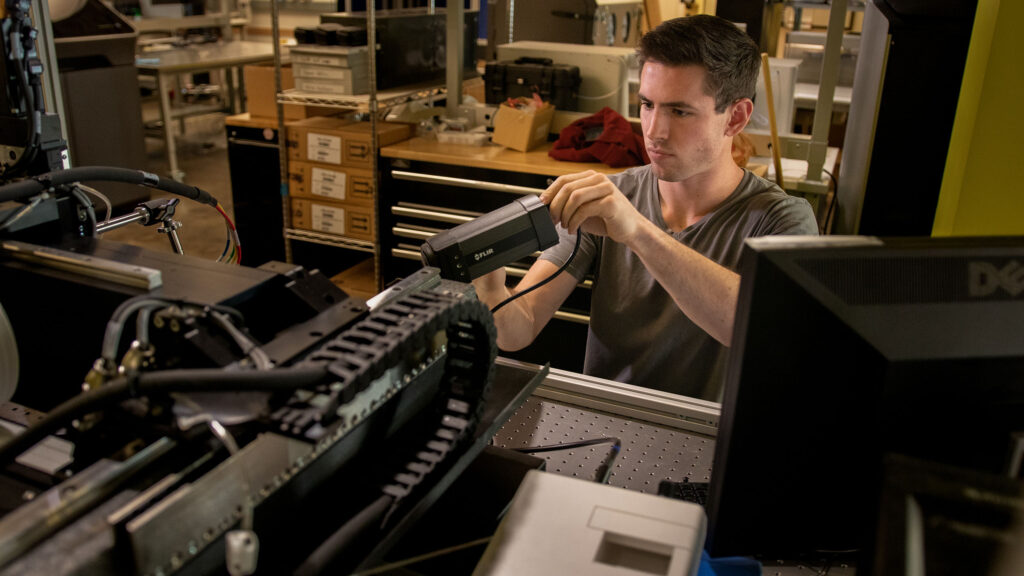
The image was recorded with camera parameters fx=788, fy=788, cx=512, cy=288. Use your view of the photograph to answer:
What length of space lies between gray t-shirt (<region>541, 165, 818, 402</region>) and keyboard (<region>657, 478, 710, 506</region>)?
551mm

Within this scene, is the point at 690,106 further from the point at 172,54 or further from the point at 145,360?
the point at 172,54

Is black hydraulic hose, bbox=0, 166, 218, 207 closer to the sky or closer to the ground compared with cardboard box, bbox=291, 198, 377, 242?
closer to the sky

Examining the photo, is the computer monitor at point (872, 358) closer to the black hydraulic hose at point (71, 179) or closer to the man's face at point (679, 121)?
the black hydraulic hose at point (71, 179)

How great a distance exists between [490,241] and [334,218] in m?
2.04

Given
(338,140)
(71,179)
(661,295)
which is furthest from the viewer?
(338,140)

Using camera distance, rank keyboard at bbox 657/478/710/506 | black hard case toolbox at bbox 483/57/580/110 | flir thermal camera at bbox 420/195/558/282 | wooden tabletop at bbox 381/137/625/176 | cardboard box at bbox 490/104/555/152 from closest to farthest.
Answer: keyboard at bbox 657/478/710/506, flir thermal camera at bbox 420/195/558/282, wooden tabletop at bbox 381/137/625/176, cardboard box at bbox 490/104/555/152, black hard case toolbox at bbox 483/57/580/110

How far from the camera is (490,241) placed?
1132 mm

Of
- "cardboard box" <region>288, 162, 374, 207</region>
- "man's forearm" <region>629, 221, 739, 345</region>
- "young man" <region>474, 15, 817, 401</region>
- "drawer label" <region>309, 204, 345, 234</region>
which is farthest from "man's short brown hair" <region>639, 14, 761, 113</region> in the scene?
"drawer label" <region>309, 204, 345, 234</region>

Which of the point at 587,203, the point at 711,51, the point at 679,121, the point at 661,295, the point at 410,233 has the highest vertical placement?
the point at 711,51

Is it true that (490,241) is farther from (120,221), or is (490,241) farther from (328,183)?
(328,183)

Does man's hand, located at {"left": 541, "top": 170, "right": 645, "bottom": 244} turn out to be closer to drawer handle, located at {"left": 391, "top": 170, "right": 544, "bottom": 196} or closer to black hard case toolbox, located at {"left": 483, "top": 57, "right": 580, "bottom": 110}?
drawer handle, located at {"left": 391, "top": 170, "right": 544, "bottom": 196}

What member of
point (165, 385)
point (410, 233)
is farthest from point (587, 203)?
point (410, 233)

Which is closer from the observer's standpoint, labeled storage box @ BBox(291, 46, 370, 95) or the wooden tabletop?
the wooden tabletop

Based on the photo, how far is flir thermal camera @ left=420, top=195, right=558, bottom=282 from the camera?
3.60 ft
